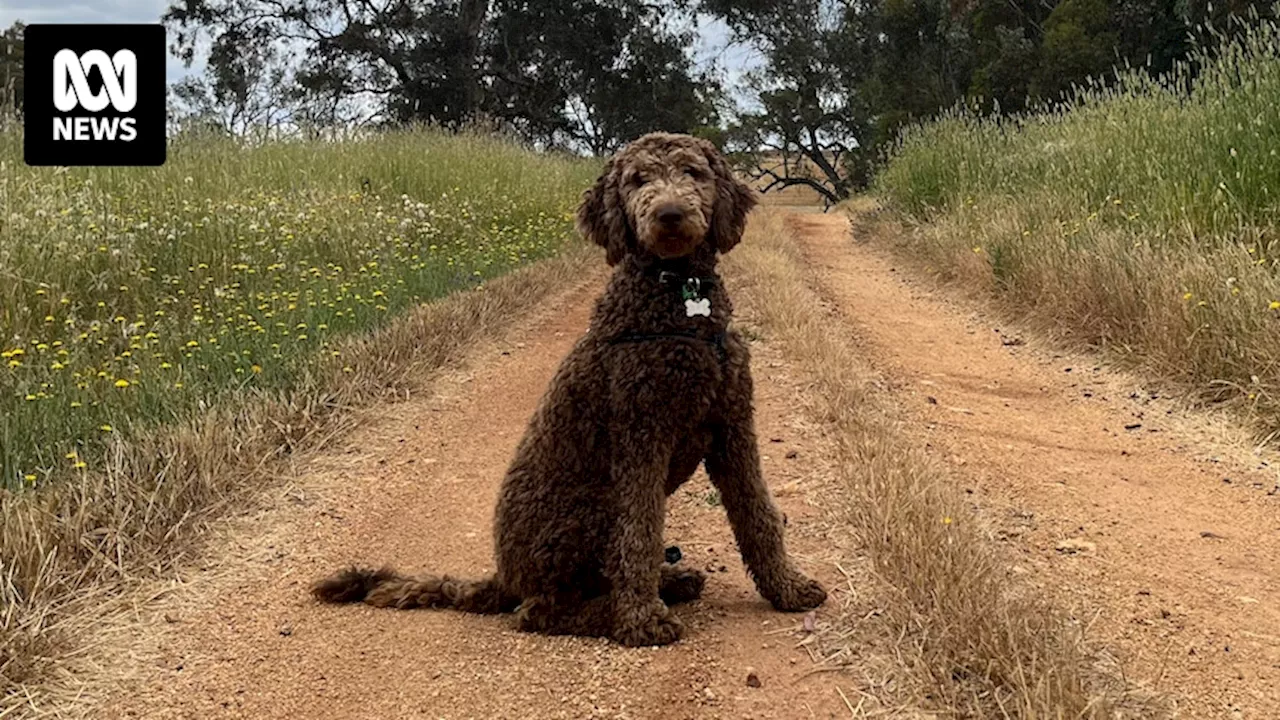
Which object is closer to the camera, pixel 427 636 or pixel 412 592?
pixel 427 636

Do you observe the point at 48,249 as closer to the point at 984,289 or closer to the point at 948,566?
the point at 948,566

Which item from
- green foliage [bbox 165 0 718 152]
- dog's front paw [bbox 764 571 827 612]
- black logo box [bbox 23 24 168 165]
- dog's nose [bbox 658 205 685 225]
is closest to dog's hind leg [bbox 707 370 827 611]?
dog's front paw [bbox 764 571 827 612]

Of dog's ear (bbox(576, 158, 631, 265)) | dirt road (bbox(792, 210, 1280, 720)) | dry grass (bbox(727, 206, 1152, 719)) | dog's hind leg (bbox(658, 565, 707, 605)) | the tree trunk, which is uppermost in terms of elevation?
the tree trunk

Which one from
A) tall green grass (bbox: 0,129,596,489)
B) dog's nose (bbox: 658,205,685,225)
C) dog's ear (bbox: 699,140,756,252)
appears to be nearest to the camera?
dog's nose (bbox: 658,205,685,225)

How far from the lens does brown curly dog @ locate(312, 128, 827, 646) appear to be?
3.38 meters

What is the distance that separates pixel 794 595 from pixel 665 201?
1.31m

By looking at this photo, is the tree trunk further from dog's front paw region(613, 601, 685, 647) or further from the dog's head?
dog's front paw region(613, 601, 685, 647)

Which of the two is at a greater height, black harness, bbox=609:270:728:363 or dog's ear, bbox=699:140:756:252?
dog's ear, bbox=699:140:756:252

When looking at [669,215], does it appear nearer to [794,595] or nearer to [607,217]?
[607,217]

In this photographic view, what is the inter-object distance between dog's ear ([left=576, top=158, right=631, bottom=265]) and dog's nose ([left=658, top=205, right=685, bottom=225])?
11.5 inches

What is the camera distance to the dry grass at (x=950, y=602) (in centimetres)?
268

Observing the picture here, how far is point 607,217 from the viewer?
3590mm

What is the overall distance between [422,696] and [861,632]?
1248mm

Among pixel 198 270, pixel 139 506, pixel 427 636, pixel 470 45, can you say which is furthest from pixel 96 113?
pixel 470 45
